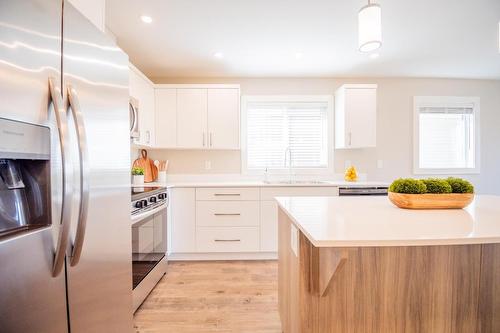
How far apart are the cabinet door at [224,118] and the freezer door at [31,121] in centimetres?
231

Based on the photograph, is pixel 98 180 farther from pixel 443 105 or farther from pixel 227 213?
pixel 443 105

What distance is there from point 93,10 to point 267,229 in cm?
247

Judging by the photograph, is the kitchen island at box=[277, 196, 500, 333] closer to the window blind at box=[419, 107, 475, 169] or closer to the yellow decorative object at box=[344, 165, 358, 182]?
the yellow decorative object at box=[344, 165, 358, 182]

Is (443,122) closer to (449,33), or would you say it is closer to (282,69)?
(449,33)

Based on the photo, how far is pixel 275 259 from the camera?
9.50 ft

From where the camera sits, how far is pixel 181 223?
282 cm

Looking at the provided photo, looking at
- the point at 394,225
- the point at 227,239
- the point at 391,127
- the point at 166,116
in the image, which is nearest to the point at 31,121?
the point at 394,225

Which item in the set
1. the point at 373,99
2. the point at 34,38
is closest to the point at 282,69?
the point at 373,99

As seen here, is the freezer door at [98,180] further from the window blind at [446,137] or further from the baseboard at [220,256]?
the window blind at [446,137]

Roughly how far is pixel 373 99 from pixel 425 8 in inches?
47.6

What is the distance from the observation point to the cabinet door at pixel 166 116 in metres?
3.11

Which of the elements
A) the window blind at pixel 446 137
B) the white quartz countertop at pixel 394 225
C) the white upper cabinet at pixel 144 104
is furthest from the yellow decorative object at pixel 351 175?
the white upper cabinet at pixel 144 104

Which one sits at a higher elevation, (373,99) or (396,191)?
(373,99)

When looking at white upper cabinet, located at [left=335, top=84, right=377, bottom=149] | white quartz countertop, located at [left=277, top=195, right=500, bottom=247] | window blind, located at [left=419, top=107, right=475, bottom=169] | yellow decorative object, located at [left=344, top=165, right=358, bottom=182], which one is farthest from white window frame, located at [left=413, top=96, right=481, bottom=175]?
white quartz countertop, located at [left=277, top=195, right=500, bottom=247]
